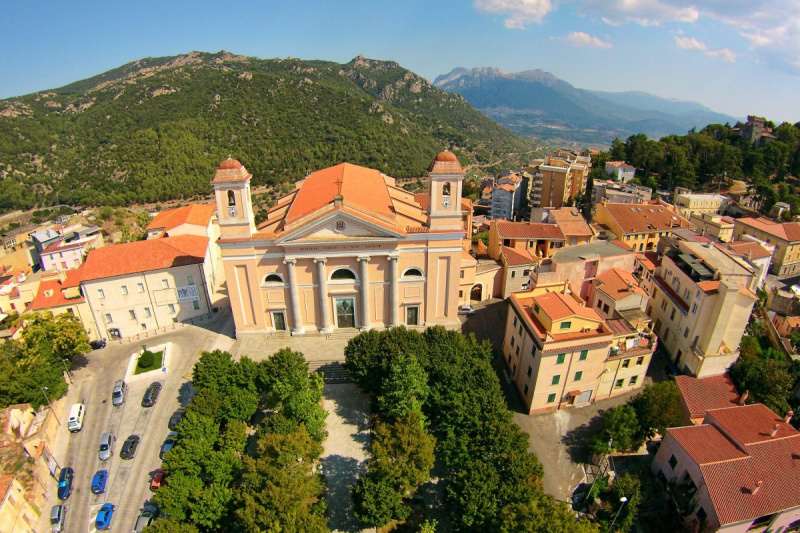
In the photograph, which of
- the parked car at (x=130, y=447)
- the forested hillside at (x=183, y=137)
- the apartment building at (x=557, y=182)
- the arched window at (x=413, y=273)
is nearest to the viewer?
the parked car at (x=130, y=447)

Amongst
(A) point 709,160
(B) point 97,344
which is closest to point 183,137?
(B) point 97,344

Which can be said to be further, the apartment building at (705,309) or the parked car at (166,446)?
the apartment building at (705,309)

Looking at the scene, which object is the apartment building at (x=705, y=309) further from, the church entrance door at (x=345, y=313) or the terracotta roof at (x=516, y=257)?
the church entrance door at (x=345, y=313)

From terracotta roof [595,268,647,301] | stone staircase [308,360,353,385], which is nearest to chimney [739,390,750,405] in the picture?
terracotta roof [595,268,647,301]

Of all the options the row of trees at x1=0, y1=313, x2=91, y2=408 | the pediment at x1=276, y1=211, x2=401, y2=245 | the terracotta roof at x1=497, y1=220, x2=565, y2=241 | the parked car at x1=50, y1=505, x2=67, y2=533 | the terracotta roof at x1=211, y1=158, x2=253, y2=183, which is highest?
the terracotta roof at x1=211, y1=158, x2=253, y2=183

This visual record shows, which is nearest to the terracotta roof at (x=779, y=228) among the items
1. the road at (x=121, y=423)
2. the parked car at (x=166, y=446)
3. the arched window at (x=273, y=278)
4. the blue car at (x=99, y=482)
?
the arched window at (x=273, y=278)

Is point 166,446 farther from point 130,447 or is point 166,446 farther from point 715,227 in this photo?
point 715,227

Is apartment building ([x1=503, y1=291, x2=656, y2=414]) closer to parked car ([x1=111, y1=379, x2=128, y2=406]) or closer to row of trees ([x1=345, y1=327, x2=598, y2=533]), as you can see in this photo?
row of trees ([x1=345, y1=327, x2=598, y2=533])

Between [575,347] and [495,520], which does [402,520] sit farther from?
[575,347]
